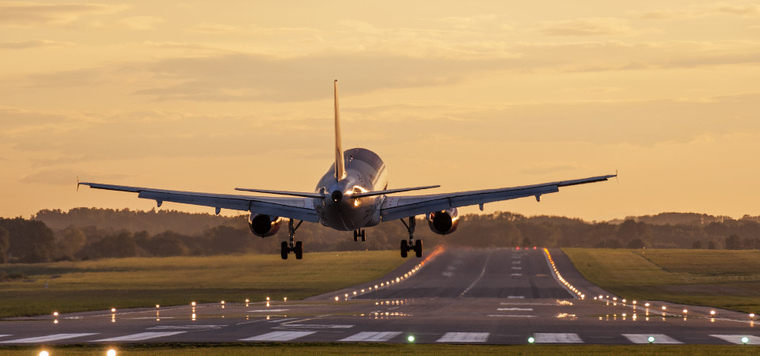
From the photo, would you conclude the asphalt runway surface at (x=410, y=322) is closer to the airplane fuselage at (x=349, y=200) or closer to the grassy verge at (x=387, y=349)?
the grassy verge at (x=387, y=349)

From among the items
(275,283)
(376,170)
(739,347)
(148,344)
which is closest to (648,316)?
(739,347)

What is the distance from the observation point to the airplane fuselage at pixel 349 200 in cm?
6255

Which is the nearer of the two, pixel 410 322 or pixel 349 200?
pixel 349 200

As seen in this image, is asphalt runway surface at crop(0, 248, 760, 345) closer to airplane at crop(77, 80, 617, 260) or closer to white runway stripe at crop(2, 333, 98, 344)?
white runway stripe at crop(2, 333, 98, 344)

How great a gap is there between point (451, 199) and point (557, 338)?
19.8 metres

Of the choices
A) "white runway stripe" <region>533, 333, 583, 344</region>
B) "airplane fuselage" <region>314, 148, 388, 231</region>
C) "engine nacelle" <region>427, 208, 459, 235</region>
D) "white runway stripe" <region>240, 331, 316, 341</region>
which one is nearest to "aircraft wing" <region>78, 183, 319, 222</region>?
"airplane fuselage" <region>314, 148, 388, 231</region>

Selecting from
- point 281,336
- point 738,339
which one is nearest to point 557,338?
point 738,339

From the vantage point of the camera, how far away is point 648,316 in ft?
373

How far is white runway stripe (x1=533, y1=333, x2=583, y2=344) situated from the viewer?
259 ft

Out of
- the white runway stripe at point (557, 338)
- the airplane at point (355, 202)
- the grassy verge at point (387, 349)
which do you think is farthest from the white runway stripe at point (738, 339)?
the airplane at point (355, 202)

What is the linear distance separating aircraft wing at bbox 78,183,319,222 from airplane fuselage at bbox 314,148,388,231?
3.28 meters

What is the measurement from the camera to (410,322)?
4026 inches

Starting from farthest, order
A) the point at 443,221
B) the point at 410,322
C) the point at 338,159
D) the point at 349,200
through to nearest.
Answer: the point at 410,322, the point at 443,221, the point at 338,159, the point at 349,200

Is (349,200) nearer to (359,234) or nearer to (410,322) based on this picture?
(359,234)
